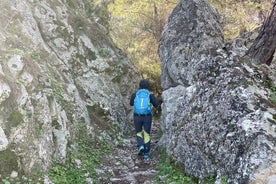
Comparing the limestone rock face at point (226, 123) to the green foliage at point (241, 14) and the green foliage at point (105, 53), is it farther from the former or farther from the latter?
the green foliage at point (105, 53)

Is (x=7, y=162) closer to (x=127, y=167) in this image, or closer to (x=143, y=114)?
(x=127, y=167)

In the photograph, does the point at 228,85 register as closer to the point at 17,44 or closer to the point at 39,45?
the point at 17,44

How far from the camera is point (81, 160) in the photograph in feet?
28.8

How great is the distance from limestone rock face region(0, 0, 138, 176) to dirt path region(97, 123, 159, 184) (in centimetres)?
115

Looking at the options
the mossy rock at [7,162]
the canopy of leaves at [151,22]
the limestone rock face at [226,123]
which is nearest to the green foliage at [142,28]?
the canopy of leaves at [151,22]

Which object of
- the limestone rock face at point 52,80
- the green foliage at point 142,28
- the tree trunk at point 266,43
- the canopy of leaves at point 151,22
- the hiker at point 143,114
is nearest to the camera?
the limestone rock face at point 52,80

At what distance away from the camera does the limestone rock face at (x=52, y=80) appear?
7125 mm

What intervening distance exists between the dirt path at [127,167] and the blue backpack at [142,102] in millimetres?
1535

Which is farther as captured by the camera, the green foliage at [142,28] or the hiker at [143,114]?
the green foliage at [142,28]

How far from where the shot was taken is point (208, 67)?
8.64 metres

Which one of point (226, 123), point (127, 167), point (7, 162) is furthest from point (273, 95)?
point (7, 162)

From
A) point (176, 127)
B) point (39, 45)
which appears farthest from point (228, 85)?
point (39, 45)

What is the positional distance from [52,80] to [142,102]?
2.96m

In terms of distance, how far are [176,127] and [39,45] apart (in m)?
6.16
